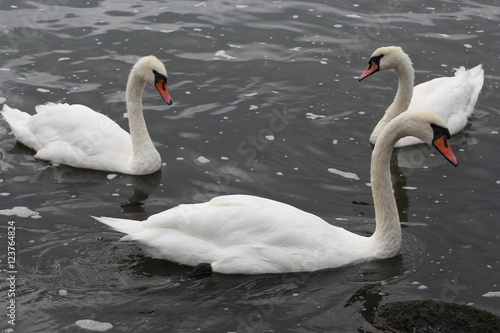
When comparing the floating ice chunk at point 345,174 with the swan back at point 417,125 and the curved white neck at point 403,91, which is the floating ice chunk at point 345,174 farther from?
the swan back at point 417,125

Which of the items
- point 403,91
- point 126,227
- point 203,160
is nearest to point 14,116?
point 203,160

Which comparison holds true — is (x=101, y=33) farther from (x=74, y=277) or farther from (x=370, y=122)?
(x=74, y=277)

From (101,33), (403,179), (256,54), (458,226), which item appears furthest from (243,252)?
(101,33)

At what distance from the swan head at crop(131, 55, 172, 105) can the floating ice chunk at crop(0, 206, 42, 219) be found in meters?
2.46

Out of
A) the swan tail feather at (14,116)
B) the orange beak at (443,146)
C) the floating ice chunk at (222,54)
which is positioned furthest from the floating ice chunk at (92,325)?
the floating ice chunk at (222,54)

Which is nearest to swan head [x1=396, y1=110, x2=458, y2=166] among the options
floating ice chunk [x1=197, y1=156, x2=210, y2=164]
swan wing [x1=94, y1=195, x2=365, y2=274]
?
swan wing [x1=94, y1=195, x2=365, y2=274]

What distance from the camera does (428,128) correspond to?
9672mm

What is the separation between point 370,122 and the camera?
1374 cm

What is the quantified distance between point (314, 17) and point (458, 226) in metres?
8.65

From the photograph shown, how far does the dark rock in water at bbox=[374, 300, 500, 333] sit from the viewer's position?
7.93 metres

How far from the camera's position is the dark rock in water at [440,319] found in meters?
7.93

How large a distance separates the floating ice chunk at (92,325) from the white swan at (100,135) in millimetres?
3808

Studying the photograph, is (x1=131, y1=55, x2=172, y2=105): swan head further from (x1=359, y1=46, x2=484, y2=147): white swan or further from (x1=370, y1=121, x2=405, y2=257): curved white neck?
(x1=370, y1=121, x2=405, y2=257): curved white neck

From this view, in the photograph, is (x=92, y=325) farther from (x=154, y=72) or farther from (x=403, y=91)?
(x=403, y=91)
